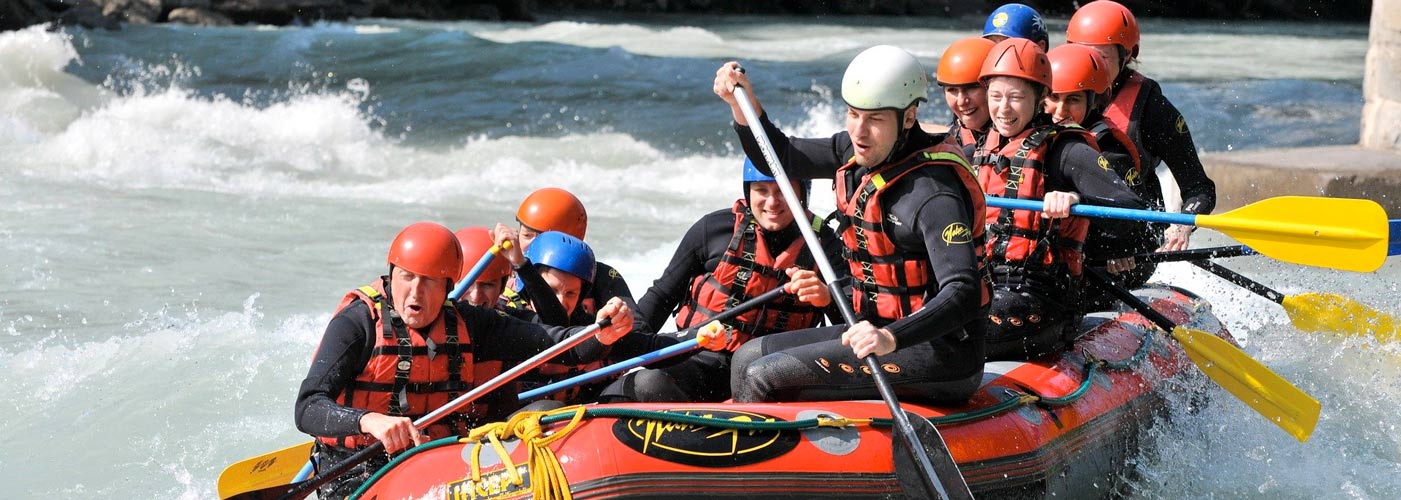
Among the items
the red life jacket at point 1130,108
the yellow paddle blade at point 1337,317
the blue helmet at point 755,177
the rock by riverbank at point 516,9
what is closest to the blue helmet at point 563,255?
the blue helmet at point 755,177

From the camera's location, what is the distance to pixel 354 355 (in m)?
3.67

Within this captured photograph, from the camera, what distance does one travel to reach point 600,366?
4391mm

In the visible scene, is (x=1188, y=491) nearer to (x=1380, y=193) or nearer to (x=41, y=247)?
(x=1380, y=193)

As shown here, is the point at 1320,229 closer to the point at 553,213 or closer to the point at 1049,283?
the point at 1049,283

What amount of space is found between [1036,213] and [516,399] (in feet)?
5.32

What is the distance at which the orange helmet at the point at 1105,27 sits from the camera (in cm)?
521

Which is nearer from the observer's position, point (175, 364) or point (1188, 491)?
point (1188, 491)

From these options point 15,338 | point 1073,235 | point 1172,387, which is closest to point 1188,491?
point 1172,387

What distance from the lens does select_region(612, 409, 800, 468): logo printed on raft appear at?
3.43 m

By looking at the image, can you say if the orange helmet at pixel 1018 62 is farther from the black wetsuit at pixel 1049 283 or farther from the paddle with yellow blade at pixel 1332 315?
the paddle with yellow blade at pixel 1332 315

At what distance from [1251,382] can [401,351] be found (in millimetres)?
2710

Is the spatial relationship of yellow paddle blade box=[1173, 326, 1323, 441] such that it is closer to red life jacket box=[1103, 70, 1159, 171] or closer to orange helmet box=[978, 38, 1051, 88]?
red life jacket box=[1103, 70, 1159, 171]

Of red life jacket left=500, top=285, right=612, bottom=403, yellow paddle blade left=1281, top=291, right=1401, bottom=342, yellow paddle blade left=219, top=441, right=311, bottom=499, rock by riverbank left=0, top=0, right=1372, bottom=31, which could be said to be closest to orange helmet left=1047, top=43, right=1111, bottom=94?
yellow paddle blade left=1281, top=291, right=1401, bottom=342

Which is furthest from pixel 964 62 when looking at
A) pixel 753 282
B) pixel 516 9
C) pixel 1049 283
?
pixel 516 9
